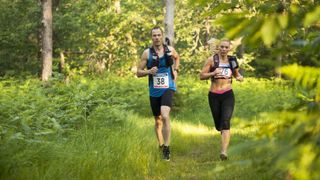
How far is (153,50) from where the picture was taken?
26.8ft

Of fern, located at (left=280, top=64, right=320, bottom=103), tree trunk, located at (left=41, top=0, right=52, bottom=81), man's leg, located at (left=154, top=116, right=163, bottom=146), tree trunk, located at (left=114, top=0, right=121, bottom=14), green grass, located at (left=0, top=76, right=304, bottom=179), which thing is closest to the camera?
fern, located at (left=280, top=64, right=320, bottom=103)

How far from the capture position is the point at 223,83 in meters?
7.94

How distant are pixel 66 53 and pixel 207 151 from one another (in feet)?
67.0

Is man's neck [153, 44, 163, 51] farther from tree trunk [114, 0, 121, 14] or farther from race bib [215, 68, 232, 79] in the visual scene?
tree trunk [114, 0, 121, 14]

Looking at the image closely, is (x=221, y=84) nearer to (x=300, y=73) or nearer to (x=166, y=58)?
(x=166, y=58)

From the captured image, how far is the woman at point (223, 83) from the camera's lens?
7.85m

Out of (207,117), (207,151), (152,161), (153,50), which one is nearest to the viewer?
A: (152,161)

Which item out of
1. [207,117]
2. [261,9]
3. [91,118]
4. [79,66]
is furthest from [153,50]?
[79,66]

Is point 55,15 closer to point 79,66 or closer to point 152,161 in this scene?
point 79,66

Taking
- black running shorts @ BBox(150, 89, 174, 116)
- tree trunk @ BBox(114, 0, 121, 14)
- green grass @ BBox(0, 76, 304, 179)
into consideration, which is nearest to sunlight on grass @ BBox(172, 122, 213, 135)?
green grass @ BBox(0, 76, 304, 179)

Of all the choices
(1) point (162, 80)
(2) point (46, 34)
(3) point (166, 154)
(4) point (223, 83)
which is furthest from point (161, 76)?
(2) point (46, 34)

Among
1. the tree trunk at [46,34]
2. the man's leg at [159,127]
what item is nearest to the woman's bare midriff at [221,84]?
the man's leg at [159,127]

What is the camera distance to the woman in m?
7.85

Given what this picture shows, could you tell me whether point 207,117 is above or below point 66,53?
below
